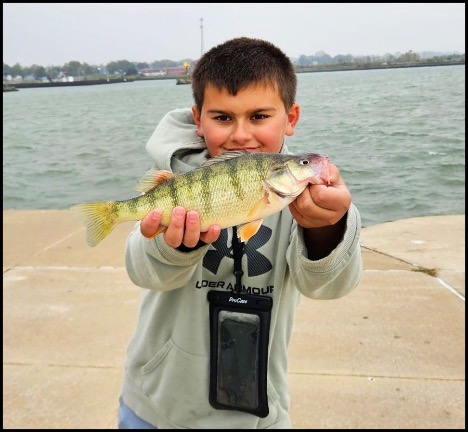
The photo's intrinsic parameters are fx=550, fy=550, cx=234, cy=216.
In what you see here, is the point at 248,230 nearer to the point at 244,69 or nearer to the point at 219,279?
the point at 219,279

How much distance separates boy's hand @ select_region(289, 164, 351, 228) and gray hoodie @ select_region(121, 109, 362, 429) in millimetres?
334

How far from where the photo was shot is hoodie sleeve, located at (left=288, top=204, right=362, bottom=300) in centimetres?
191

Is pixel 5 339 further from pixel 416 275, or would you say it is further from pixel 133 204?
pixel 416 275

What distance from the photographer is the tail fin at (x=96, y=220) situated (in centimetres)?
211

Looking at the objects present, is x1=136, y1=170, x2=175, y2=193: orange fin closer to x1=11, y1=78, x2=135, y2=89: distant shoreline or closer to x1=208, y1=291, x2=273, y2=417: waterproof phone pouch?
x1=208, y1=291, x2=273, y2=417: waterproof phone pouch

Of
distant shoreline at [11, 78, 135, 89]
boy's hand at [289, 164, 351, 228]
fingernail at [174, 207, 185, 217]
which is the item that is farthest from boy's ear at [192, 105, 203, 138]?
distant shoreline at [11, 78, 135, 89]

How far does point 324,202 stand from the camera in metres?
1.72

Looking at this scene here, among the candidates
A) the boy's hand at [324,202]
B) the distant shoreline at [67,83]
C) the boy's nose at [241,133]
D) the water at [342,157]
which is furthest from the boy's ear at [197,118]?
the distant shoreline at [67,83]

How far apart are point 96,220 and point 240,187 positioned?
65 centimetres

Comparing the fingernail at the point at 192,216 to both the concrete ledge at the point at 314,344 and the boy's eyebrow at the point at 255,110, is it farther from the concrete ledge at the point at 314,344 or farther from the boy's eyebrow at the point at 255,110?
the concrete ledge at the point at 314,344

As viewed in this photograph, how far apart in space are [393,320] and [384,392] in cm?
99

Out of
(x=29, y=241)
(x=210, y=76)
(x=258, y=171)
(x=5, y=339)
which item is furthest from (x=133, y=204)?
(x=29, y=241)

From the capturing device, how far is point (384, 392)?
3.33 m

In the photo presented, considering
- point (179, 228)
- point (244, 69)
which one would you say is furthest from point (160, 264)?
point (244, 69)
